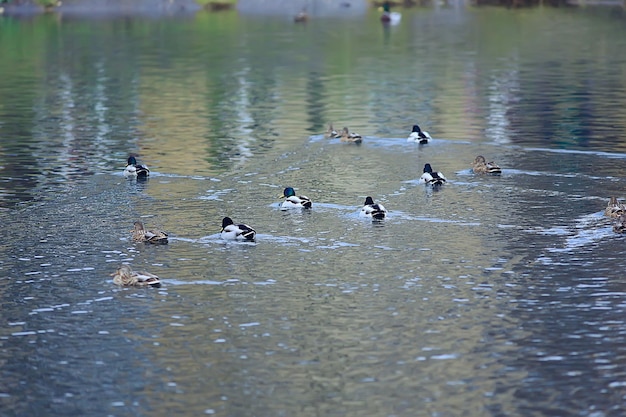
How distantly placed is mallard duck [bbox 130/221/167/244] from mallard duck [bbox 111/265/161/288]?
3.32 metres

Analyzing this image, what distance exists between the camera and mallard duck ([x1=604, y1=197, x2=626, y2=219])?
29094mm

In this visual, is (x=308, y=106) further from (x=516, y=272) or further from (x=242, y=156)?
(x=516, y=272)

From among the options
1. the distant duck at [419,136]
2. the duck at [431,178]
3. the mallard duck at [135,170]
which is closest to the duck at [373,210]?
the duck at [431,178]

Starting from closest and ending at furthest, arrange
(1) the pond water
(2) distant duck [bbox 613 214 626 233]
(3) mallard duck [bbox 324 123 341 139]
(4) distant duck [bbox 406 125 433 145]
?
(1) the pond water → (2) distant duck [bbox 613 214 626 233] → (4) distant duck [bbox 406 125 433 145] → (3) mallard duck [bbox 324 123 341 139]

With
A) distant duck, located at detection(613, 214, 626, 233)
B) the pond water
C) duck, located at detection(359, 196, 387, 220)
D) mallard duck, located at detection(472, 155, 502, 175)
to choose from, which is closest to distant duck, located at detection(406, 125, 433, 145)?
the pond water

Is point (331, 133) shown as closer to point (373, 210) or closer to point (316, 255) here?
point (373, 210)

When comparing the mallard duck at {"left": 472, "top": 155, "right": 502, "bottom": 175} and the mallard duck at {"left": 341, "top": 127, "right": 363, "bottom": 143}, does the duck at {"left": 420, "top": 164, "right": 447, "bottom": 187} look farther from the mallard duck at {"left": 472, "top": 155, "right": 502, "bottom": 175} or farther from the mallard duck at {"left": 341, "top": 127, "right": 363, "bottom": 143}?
the mallard duck at {"left": 341, "top": 127, "right": 363, "bottom": 143}

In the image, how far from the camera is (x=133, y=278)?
24016 millimetres

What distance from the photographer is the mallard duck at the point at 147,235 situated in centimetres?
2764

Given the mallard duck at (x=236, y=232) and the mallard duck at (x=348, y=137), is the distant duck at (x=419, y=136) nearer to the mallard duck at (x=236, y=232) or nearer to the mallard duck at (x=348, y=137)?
the mallard duck at (x=348, y=137)

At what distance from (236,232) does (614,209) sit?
341 inches

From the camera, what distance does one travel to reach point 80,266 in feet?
85.4

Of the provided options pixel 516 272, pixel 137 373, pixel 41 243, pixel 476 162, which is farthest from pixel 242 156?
pixel 137 373

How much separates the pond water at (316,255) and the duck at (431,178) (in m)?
0.35
